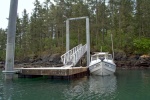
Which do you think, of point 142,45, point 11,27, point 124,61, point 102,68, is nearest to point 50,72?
point 11,27

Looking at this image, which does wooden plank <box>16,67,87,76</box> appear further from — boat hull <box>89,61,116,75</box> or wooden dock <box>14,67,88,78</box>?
boat hull <box>89,61,116,75</box>

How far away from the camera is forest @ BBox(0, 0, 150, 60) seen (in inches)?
1614

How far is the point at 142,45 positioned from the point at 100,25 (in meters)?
8.98

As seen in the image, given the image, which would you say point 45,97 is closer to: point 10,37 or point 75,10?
point 10,37

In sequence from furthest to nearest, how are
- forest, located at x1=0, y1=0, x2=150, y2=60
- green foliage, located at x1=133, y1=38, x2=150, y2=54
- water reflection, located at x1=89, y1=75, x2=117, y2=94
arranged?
1. forest, located at x1=0, y1=0, x2=150, y2=60
2. green foliage, located at x1=133, y1=38, x2=150, y2=54
3. water reflection, located at x1=89, y1=75, x2=117, y2=94

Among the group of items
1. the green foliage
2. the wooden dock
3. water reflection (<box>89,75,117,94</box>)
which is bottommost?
water reflection (<box>89,75,117,94</box>)

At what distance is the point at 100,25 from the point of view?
141 ft

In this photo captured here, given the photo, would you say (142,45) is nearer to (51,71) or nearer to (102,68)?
(102,68)

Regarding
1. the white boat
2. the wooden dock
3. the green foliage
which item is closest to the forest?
the green foliage

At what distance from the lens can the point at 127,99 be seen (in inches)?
471

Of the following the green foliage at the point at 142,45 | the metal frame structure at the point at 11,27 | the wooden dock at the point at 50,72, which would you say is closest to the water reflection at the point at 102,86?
the wooden dock at the point at 50,72

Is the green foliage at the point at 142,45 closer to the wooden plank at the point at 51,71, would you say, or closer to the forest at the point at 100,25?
the forest at the point at 100,25

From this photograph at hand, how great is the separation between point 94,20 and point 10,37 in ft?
93.5

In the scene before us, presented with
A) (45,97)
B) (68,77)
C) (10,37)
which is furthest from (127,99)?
(10,37)
